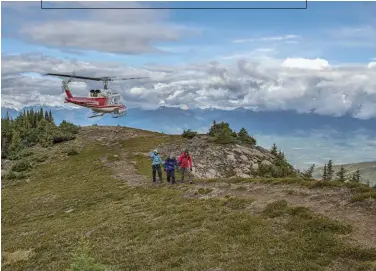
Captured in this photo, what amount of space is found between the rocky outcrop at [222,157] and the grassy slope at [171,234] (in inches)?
627

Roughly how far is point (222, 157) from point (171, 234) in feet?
120

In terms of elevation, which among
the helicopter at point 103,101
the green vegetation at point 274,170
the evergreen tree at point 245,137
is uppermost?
the helicopter at point 103,101

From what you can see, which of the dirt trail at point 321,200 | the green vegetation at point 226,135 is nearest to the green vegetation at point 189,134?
the green vegetation at point 226,135

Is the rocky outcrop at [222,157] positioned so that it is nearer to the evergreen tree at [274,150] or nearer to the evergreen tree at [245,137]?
the evergreen tree at [274,150]

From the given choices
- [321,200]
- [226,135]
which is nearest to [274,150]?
[226,135]

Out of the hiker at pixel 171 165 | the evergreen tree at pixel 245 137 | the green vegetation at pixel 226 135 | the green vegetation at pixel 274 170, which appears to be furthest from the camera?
the evergreen tree at pixel 245 137

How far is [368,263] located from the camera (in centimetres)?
1554

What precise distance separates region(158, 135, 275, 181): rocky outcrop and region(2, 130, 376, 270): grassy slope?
52.2ft

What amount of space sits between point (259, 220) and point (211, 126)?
56233 millimetres

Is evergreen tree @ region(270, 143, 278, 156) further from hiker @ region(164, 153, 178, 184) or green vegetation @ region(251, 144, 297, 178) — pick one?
hiker @ region(164, 153, 178, 184)

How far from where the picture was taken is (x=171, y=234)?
891 inches

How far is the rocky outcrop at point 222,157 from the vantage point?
54353 mm

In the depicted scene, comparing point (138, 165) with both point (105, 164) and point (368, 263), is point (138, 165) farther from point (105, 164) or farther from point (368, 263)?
point (368, 263)

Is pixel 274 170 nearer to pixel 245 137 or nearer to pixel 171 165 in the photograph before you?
pixel 245 137
